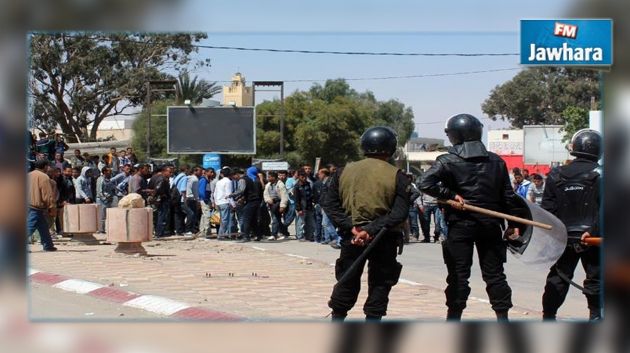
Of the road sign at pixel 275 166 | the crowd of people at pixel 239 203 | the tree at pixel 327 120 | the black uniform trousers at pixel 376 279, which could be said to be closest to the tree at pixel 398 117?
the tree at pixel 327 120

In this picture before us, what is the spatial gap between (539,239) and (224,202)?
12.0 meters

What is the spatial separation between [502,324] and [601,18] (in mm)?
3212

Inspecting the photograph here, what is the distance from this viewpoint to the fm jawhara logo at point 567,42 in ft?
28.9

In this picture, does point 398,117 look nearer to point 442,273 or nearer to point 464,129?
point 442,273

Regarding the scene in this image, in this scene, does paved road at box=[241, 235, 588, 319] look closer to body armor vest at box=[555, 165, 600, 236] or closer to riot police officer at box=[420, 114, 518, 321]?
body armor vest at box=[555, 165, 600, 236]

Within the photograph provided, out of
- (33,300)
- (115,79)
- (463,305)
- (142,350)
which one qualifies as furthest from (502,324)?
(115,79)

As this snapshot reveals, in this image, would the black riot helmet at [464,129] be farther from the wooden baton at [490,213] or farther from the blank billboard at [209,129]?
the blank billboard at [209,129]

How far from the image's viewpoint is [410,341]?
272 inches

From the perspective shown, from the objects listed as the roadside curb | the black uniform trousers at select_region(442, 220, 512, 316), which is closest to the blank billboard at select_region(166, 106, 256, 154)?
the roadside curb

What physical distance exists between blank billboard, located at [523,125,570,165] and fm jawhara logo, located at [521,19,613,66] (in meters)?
7.95

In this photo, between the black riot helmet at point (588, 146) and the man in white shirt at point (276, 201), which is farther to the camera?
the man in white shirt at point (276, 201)

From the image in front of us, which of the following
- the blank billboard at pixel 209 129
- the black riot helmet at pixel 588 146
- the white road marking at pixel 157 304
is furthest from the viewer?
the blank billboard at pixel 209 129

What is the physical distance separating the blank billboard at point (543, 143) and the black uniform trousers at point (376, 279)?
1112 cm

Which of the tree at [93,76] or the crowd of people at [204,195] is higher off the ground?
the tree at [93,76]
